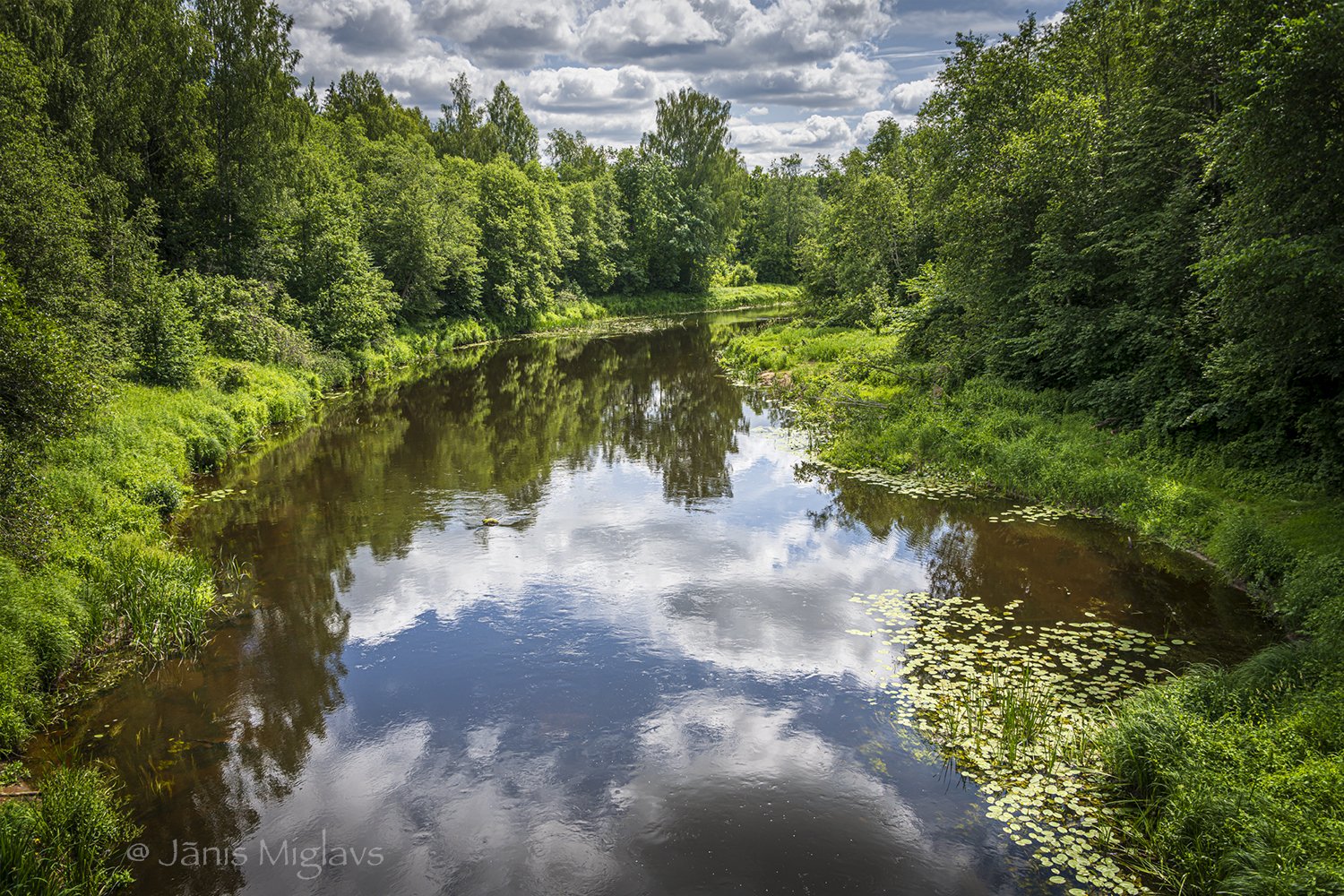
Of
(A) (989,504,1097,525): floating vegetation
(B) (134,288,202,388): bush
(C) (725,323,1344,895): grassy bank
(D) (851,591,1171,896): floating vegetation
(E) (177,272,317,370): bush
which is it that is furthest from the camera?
(E) (177,272,317,370): bush

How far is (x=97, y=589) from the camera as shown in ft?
37.7

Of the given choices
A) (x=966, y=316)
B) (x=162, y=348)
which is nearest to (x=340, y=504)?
(x=162, y=348)

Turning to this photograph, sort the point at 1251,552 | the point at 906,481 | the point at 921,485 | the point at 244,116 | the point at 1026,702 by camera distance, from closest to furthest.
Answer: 1. the point at 1026,702
2. the point at 1251,552
3. the point at 921,485
4. the point at 906,481
5. the point at 244,116

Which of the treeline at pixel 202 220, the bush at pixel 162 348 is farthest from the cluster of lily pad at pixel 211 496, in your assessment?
the bush at pixel 162 348

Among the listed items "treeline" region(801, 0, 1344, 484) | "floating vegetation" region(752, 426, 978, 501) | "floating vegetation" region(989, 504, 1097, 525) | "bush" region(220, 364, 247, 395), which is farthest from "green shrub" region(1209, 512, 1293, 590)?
"bush" region(220, 364, 247, 395)

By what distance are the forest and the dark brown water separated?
1175 millimetres

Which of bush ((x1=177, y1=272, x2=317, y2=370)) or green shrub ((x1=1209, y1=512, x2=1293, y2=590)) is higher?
bush ((x1=177, y1=272, x2=317, y2=370))

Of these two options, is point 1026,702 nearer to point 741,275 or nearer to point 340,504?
point 340,504

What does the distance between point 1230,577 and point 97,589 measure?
17.5 m

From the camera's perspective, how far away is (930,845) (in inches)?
308

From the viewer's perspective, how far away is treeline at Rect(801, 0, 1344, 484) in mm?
10758

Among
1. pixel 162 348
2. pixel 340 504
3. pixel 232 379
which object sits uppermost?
pixel 162 348

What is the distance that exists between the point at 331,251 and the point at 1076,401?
31062 mm

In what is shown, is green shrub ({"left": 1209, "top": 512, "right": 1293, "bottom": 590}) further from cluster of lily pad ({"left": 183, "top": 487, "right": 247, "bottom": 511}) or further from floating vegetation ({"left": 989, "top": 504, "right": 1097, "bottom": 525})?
cluster of lily pad ({"left": 183, "top": 487, "right": 247, "bottom": 511})
